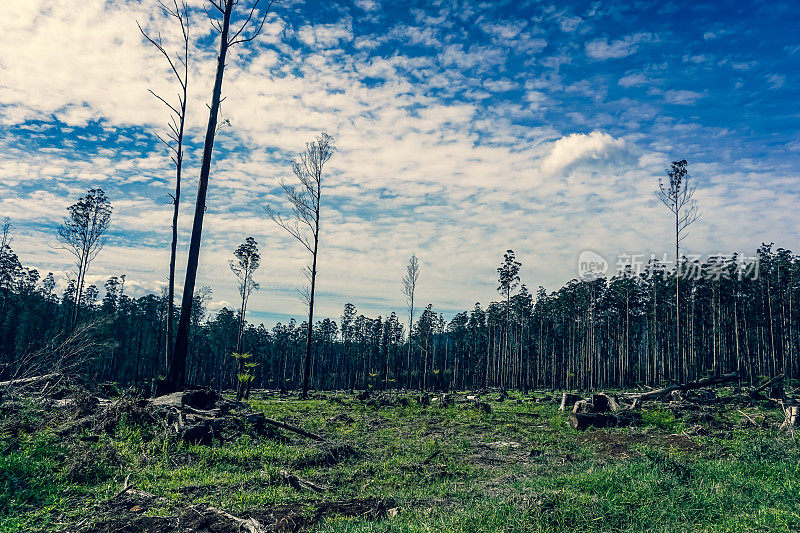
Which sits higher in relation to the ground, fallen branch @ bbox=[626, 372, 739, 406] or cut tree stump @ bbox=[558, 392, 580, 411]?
fallen branch @ bbox=[626, 372, 739, 406]

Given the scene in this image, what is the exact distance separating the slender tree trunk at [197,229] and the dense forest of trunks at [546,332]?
26.7 m

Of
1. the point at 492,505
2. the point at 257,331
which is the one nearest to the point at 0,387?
the point at 492,505

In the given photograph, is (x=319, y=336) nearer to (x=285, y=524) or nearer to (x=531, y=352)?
(x=531, y=352)

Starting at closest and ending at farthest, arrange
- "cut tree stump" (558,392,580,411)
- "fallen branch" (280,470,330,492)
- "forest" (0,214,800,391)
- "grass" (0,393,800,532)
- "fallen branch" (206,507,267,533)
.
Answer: "fallen branch" (206,507,267,533)
"grass" (0,393,800,532)
"fallen branch" (280,470,330,492)
"cut tree stump" (558,392,580,411)
"forest" (0,214,800,391)

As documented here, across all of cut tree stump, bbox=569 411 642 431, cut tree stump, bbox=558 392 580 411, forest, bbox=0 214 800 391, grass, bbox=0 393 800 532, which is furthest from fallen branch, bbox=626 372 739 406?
forest, bbox=0 214 800 391

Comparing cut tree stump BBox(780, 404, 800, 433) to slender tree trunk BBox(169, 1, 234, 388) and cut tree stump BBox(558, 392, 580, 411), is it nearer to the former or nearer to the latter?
cut tree stump BBox(558, 392, 580, 411)

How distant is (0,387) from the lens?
977 centimetres

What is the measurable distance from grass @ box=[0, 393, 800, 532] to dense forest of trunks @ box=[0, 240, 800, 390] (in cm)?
2948

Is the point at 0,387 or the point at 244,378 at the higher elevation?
the point at 0,387

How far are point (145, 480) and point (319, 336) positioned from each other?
3398 inches

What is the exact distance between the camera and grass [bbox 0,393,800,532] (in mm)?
5621

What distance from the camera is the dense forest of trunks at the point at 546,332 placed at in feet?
164

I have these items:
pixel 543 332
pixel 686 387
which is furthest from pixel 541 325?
pixel 686 387

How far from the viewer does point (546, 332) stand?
232ft
